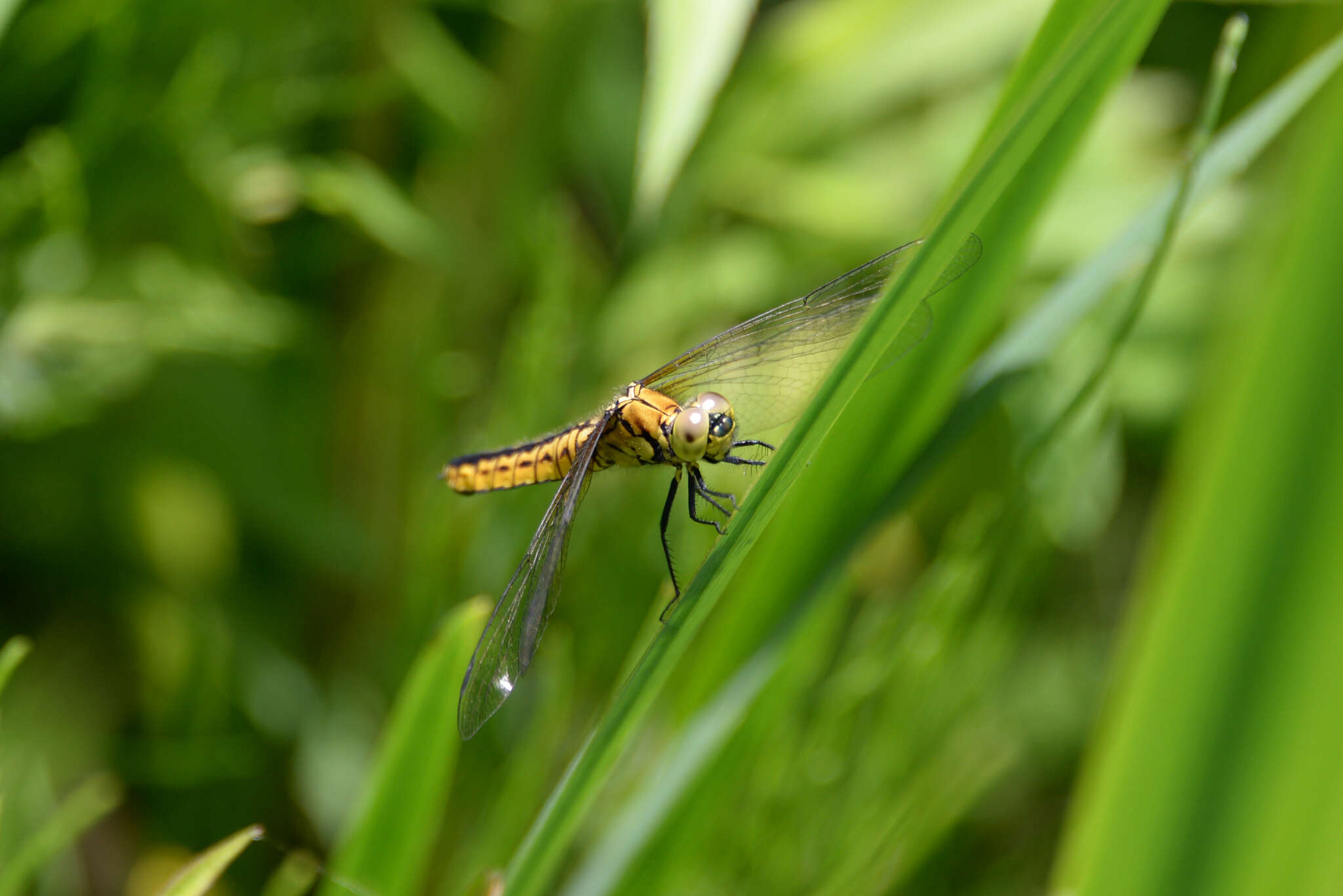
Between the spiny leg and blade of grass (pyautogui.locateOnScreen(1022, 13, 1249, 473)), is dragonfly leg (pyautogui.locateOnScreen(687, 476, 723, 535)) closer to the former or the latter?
the spiny leg

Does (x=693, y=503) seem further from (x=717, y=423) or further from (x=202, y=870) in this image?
(x=202, y=870)

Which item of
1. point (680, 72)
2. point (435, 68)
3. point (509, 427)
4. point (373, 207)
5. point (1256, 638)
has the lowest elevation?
point (1256, 638)

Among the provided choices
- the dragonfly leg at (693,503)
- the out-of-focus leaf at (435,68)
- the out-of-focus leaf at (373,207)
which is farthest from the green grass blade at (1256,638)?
the out-of-focus leaf at (435,68)

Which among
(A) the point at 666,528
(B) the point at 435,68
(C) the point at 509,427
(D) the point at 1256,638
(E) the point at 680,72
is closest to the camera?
(D) the point at 1256,638

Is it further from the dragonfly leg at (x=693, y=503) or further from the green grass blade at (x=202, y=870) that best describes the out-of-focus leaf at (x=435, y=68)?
the green grass blade at (x=202, y=870)

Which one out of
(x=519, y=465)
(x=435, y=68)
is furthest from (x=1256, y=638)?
(x=435, y=68)

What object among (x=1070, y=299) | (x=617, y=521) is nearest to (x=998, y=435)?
(x=617, y=521)
